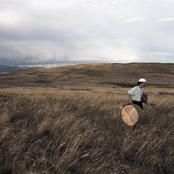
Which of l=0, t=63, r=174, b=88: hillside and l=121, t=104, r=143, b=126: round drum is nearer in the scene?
l=121, t=104, r=143, b=126: round drum

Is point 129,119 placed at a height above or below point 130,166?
above

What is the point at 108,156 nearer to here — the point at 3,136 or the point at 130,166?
the point at 130,166

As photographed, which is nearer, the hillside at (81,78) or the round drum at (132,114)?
the round drum at (132,114)

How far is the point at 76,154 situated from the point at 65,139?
0.72m

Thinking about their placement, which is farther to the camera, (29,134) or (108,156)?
(29,134)

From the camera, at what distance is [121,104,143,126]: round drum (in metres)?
5.41

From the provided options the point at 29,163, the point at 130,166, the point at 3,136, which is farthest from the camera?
the point at 3,136

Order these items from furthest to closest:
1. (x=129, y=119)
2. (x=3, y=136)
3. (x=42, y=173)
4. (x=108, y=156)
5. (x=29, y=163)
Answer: (x=129, y=119)
(x=3, y=136)
(x=108, y=156)
(x=29, y=163)
(x=42, y=173)

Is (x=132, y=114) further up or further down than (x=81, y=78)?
further up

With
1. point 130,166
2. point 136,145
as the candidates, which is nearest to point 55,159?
point 130,166

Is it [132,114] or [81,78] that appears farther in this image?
[81,78]

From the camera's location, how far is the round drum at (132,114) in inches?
213

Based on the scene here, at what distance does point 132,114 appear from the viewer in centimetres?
552

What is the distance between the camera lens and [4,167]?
2900 millimetres
